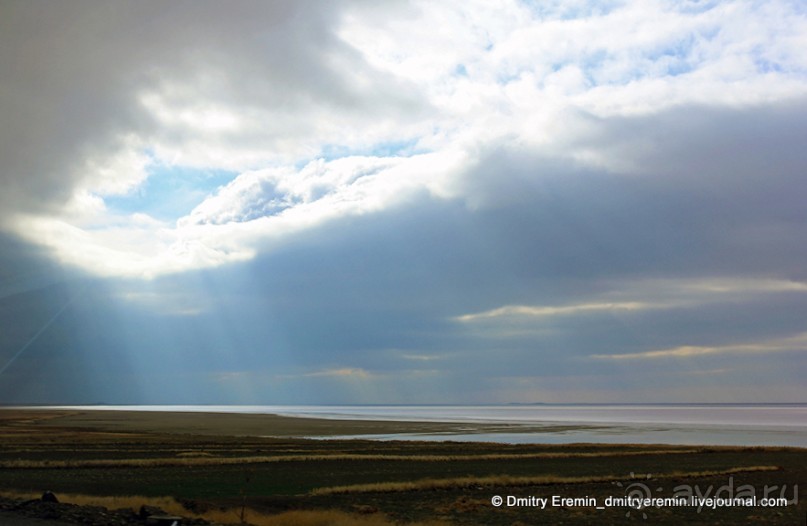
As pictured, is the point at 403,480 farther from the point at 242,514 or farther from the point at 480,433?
the point at 480,433

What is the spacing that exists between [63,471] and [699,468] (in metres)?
46.8

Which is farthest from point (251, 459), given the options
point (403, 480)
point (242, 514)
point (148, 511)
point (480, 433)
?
point (480, 433)

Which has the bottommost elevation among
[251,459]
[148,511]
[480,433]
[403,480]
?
[480,433]

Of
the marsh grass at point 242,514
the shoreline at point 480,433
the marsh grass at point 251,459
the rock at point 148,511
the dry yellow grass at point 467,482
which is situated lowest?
the shoreline at point 480,433

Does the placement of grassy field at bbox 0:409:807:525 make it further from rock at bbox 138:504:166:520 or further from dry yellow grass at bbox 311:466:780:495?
rock at bbox 138:504:166:520

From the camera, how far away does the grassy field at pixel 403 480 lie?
2927 centimetres

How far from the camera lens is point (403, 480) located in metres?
42.1

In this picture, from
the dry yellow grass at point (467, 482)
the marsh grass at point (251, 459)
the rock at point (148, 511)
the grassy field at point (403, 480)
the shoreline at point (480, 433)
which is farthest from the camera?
the shoreline at point (480, 433)

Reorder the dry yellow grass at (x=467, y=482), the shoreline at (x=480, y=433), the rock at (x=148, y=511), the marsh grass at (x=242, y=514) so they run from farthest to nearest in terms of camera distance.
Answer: the shoreline at (x=480, y=433) < the dry yellow grass at (x=467, y=482) < the marsh grass at (x=242, y=514) < the rock at (x=148, y=511)

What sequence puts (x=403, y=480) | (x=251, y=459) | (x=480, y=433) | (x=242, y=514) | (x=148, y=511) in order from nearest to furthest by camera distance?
(x=242, y=514) < (x=148, y=511) < (x=403, y=480) < (x=251, y=459) < (x=480, y=433)

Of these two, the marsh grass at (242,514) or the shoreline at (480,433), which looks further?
the shoreline at (480,433)

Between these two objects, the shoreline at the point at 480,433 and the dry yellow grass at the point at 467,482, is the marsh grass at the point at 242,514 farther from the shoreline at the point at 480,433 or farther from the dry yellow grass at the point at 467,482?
the shoreline at the point at 480,433

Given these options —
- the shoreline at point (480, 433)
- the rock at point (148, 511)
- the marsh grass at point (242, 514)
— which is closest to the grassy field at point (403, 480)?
the marsh grass at point (242, 514)

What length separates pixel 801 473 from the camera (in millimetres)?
47469
